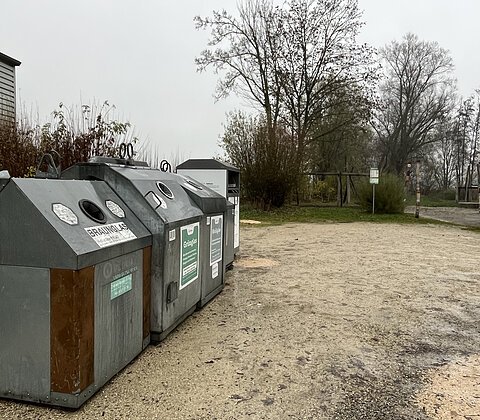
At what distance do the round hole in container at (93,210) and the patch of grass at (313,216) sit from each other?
10.0 meters

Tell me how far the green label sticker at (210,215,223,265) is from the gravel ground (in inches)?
16.1

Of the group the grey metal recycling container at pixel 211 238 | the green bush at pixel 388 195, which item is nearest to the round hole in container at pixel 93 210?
the grey metal recycling container at pixel 211 238

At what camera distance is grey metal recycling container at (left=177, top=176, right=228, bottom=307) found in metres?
3.90

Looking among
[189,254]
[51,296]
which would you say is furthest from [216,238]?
[51,296]

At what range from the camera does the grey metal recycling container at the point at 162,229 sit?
9.73 ft

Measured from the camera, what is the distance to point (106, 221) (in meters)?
2.58

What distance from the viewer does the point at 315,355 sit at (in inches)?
118

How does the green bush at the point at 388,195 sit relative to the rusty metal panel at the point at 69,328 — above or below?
above

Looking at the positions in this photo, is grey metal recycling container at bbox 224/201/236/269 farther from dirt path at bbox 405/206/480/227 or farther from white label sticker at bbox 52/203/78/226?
dirt path at bbox 405/206/480/227

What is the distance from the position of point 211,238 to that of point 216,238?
0.20 meters

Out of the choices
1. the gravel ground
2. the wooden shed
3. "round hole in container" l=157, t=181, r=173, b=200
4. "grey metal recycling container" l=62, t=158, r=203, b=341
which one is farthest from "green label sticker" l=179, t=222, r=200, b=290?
the wooden shed

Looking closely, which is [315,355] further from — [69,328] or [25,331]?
[25,331]

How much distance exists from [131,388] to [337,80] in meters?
18.5

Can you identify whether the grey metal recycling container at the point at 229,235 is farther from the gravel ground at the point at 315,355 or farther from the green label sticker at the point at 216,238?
the green label sticker at the point at 216,238
